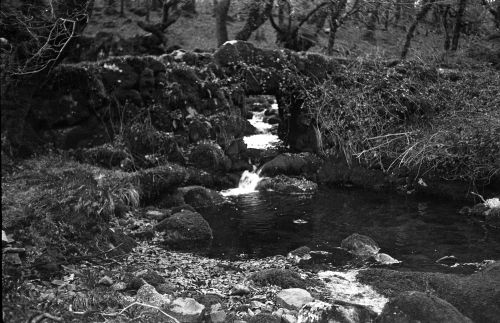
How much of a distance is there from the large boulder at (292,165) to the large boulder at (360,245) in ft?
17.5

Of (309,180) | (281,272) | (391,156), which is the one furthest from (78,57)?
(281,272)

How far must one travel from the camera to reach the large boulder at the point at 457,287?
520 cm

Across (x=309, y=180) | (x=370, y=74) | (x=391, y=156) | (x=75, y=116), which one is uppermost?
(x=370, y=74)

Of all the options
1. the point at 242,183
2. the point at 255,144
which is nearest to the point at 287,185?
the point at 242,183

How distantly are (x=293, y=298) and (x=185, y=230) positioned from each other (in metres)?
3.11

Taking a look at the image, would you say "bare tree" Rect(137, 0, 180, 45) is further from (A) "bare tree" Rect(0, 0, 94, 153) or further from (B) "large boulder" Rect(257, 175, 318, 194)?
(A) "bare tree" Rect(0, 0, 94, 153)

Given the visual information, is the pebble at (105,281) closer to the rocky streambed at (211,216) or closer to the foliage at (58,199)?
the rocky streambed at (211,216)

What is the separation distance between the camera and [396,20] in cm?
3056

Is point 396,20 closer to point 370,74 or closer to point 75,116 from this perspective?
point 370,74

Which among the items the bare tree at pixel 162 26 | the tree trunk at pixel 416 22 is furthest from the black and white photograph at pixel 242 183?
the bare tree at pixel 162 26

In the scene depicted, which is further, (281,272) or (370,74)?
(370,74)

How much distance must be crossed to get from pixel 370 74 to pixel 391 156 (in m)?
2.96

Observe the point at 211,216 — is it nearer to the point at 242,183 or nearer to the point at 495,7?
the point at 242,183

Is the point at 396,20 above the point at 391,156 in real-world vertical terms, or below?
above
